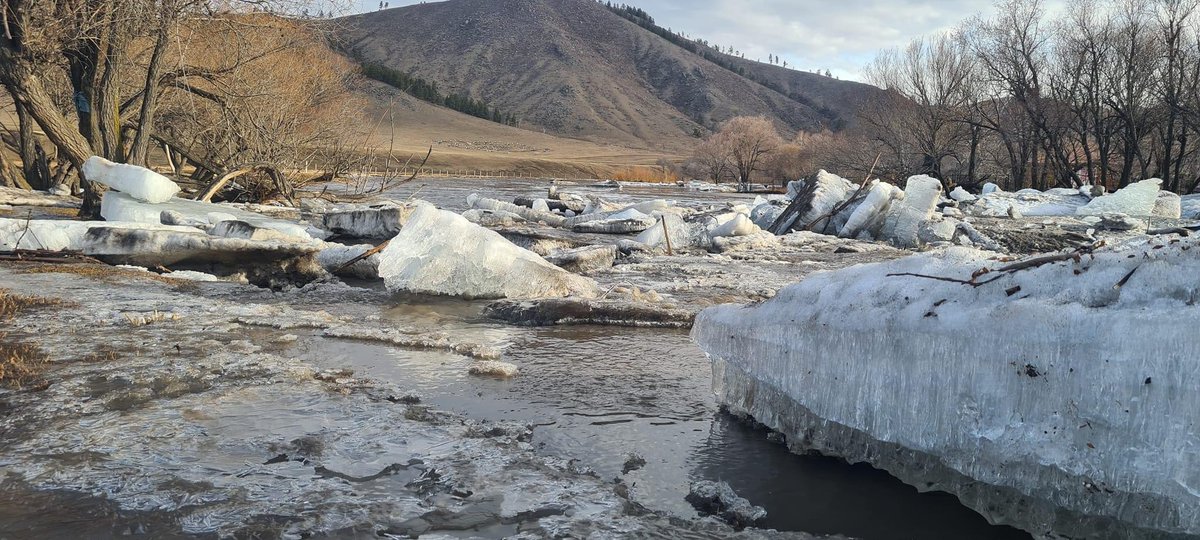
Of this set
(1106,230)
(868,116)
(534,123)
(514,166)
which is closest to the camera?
(1106,230)

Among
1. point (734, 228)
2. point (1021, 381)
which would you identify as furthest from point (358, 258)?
point (734, 228)

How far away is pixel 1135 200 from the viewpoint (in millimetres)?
25719

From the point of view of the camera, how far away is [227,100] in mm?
17922

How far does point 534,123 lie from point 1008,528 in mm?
175780

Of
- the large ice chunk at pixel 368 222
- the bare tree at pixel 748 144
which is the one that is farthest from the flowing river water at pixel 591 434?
the bare tree at pixel 748 144

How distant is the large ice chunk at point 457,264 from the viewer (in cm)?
887

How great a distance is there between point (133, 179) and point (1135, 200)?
28.1 meters

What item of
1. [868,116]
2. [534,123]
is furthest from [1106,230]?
[534,123]

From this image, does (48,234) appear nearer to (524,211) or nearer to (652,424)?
(652,424)

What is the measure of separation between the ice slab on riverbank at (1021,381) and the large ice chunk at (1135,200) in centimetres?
2644

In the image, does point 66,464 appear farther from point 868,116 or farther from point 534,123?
point 534,123

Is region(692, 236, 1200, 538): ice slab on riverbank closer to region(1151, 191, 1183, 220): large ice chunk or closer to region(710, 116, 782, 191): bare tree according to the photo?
region(1151, 191, 1183, 220): large ice chunk

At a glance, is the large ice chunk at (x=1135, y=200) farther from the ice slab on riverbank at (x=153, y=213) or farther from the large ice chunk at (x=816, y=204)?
the ice slab on riverbank at (x=153, y=213)

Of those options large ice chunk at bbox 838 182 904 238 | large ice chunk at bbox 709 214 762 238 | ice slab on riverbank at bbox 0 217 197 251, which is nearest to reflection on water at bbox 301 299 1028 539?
ice slab on riverbank at bbox 0 217 197 251
